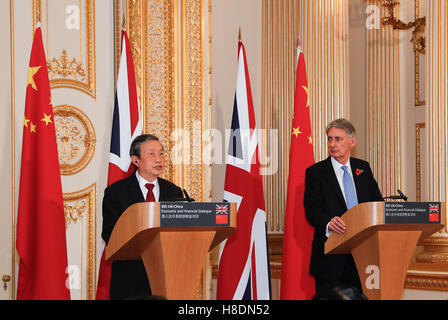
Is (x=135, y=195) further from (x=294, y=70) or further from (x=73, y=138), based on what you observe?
(x=294, y=70)

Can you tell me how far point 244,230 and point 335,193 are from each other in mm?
1250

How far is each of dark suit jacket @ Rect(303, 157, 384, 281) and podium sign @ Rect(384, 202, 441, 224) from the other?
0.48 meters

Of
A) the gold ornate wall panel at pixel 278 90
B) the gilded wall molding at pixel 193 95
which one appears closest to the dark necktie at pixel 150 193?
the gilded wall molding at pixel 193 95

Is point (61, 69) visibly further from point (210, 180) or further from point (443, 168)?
point (443, 168)

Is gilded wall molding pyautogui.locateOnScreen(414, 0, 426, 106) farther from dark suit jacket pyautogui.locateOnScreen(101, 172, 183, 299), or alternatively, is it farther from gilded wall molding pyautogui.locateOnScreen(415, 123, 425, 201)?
dark suit jacket pyautogui.locateOnScreen(101, 172, 183, 299)

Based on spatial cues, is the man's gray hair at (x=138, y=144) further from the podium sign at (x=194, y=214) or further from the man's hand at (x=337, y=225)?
the man's hand at (x=337, y=225)

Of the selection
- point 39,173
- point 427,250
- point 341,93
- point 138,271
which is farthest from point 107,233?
point 427,250

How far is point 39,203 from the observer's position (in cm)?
377

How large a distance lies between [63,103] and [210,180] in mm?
1321

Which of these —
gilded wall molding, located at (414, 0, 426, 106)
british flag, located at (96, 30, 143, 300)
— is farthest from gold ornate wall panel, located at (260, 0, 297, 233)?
british flag, located at (96, 30, 143, 300)

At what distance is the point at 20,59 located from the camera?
4.11 meters

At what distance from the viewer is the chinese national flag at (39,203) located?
12.3ft

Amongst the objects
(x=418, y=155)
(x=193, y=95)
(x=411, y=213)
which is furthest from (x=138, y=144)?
(x=418, y=155)

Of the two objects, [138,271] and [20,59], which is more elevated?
[20,59]
